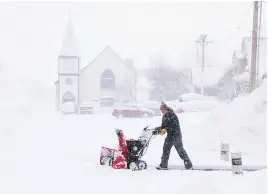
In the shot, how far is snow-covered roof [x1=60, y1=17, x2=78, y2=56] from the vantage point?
26.5ft

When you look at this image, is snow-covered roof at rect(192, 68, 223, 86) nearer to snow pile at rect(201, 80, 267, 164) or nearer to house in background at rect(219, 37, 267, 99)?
house in background at rect(219, 37, 267, 99)

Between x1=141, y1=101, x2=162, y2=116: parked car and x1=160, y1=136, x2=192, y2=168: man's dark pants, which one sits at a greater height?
x1=141, y1=101, x2=162, y2=116: parked car

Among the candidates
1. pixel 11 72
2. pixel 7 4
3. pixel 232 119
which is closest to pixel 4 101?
pixel 11 72

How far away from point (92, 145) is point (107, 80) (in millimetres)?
1562

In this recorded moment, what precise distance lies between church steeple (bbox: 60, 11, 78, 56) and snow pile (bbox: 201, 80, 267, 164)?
3.64 m

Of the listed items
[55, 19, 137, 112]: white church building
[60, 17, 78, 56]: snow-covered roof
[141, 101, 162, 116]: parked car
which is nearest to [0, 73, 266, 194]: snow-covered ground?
[141, 101, 162, 116]: parked car

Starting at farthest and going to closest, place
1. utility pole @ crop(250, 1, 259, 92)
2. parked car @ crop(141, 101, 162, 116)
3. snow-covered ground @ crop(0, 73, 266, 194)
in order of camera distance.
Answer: utility pole @ crop(250, 1, 259, 92) < parked car @ crop(141, 101, 162, 116) < snow-covered ground @ crop(0, 73, 266, 194)

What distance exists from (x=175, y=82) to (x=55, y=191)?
15.0 feet

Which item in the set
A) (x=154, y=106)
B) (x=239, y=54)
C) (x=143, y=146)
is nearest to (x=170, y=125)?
(x=143, y=146)

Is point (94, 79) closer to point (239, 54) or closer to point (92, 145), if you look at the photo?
point (92, 145)

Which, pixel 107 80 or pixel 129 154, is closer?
pixel 129 154

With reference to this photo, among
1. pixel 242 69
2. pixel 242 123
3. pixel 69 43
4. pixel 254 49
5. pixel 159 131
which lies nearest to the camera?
pixel 159 131

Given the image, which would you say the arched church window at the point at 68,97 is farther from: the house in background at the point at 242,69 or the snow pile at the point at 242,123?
the house in background at the point at 242,69

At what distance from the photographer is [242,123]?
8.81m
